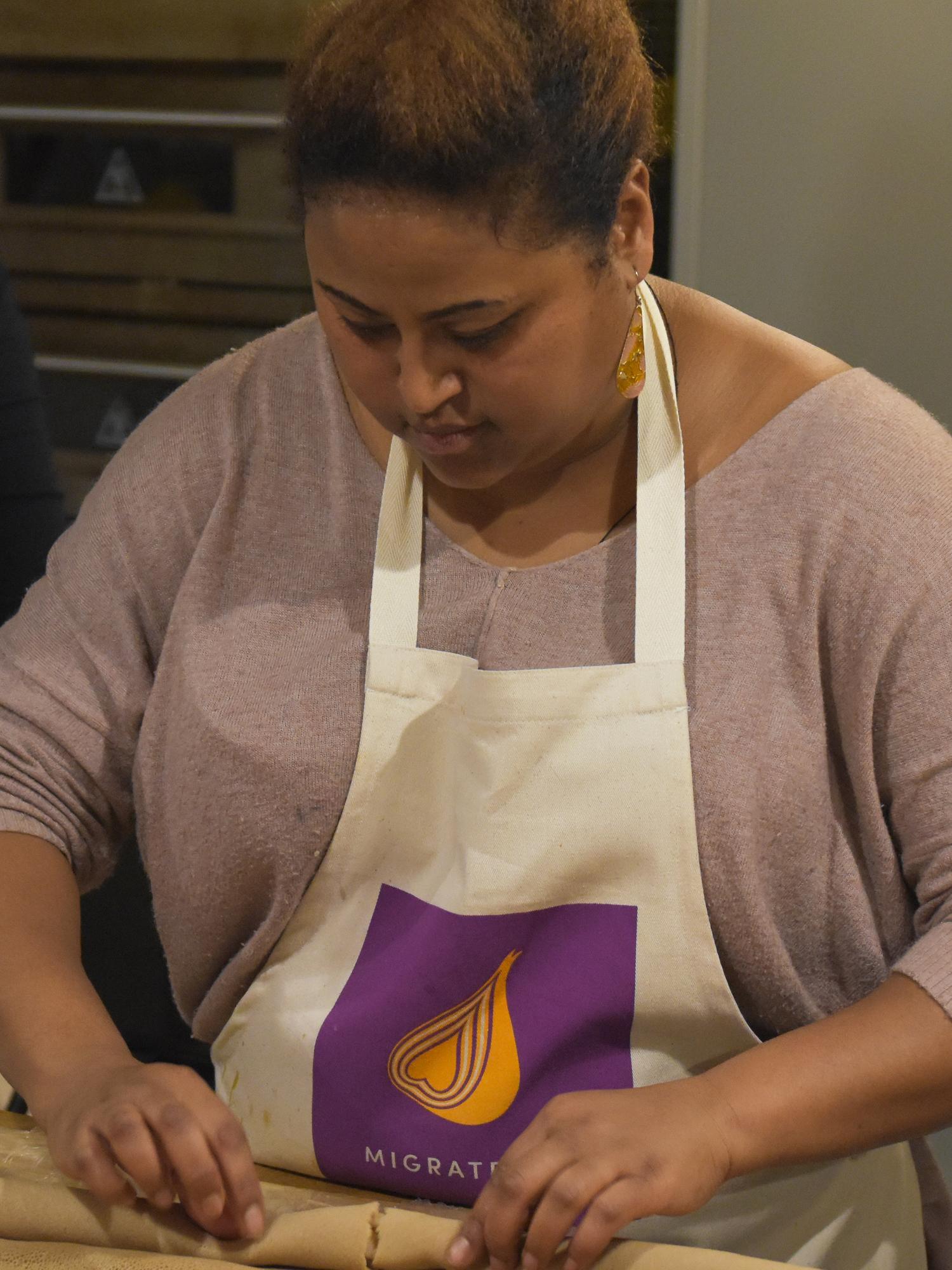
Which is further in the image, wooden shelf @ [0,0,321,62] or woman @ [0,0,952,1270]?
wooden shelf @ [0,0,321,62]

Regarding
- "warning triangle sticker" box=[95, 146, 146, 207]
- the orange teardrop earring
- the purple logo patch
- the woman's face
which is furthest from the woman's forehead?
"warning triangle sticker" box=[95, 146, 146, 207]

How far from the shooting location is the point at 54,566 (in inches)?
44.9

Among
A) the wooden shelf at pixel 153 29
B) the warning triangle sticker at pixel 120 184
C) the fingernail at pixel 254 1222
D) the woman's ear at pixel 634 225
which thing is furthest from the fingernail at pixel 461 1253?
the warning triangle sticker at pixel 120 184

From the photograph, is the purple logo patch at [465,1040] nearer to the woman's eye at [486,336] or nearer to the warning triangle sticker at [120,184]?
the woman's eye at [486,336]

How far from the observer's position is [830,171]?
1.63 meters

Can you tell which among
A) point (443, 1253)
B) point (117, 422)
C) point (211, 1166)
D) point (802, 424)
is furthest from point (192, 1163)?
point (117, 422)

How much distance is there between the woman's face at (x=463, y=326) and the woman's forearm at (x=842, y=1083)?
1.37 ft

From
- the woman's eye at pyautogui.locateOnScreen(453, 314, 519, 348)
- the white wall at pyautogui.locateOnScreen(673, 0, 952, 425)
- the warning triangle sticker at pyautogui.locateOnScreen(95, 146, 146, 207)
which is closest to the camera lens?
the woman's eye at pyautogui.locateOnScreen(453, 314, 519, 348)

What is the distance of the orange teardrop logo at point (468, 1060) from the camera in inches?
38.0

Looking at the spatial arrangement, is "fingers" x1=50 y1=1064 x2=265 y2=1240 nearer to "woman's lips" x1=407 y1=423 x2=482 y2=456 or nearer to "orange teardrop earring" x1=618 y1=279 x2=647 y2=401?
"woman's lips" x1=407 y1=423 x2=482 y2=456

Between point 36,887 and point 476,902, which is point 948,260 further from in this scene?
point 36,887

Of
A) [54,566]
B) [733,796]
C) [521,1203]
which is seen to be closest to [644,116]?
[733,796]

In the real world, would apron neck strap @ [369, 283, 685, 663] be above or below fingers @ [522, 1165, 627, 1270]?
above

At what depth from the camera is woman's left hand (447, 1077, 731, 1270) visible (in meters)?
0.78
